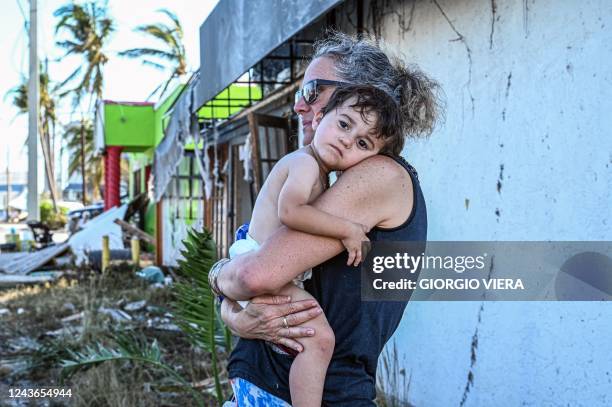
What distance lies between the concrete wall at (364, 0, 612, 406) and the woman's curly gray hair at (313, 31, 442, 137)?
4.17 ft

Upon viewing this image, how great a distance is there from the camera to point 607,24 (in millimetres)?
2779

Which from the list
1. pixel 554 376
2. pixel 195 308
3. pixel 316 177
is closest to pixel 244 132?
pixel 195 308

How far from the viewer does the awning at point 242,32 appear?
429 cm

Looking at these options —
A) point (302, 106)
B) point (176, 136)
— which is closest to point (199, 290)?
point (302, 106)

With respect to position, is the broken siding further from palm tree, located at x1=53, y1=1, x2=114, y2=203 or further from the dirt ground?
palm tree, located at x1=53, y1=1, x2=114, y2=203

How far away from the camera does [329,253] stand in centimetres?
166

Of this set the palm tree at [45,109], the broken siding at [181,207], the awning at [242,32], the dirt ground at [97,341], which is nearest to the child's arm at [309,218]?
the awning at [242,32]

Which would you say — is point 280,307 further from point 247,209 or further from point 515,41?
point 247,209

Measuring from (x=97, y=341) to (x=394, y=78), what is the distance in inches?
194

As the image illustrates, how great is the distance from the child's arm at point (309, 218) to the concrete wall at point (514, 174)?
1.65m

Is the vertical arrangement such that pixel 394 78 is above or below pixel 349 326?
above

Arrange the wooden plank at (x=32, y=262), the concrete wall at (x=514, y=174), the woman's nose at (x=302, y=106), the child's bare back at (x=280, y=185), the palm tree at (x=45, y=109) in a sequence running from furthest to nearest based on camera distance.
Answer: the palm tree at (x=45, y=109), the wooden plank at (x=32, y=262), the concrete wall at (x=514, y=174), the woman's nose at (x=302, y=106), the child's bare back at (x=280, y=185)

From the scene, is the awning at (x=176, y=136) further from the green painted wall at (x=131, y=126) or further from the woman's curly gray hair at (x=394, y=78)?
the woman's curly gray hair at (x=394, y=78)

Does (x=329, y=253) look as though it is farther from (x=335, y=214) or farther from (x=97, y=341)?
A: (x=97, y=341)
